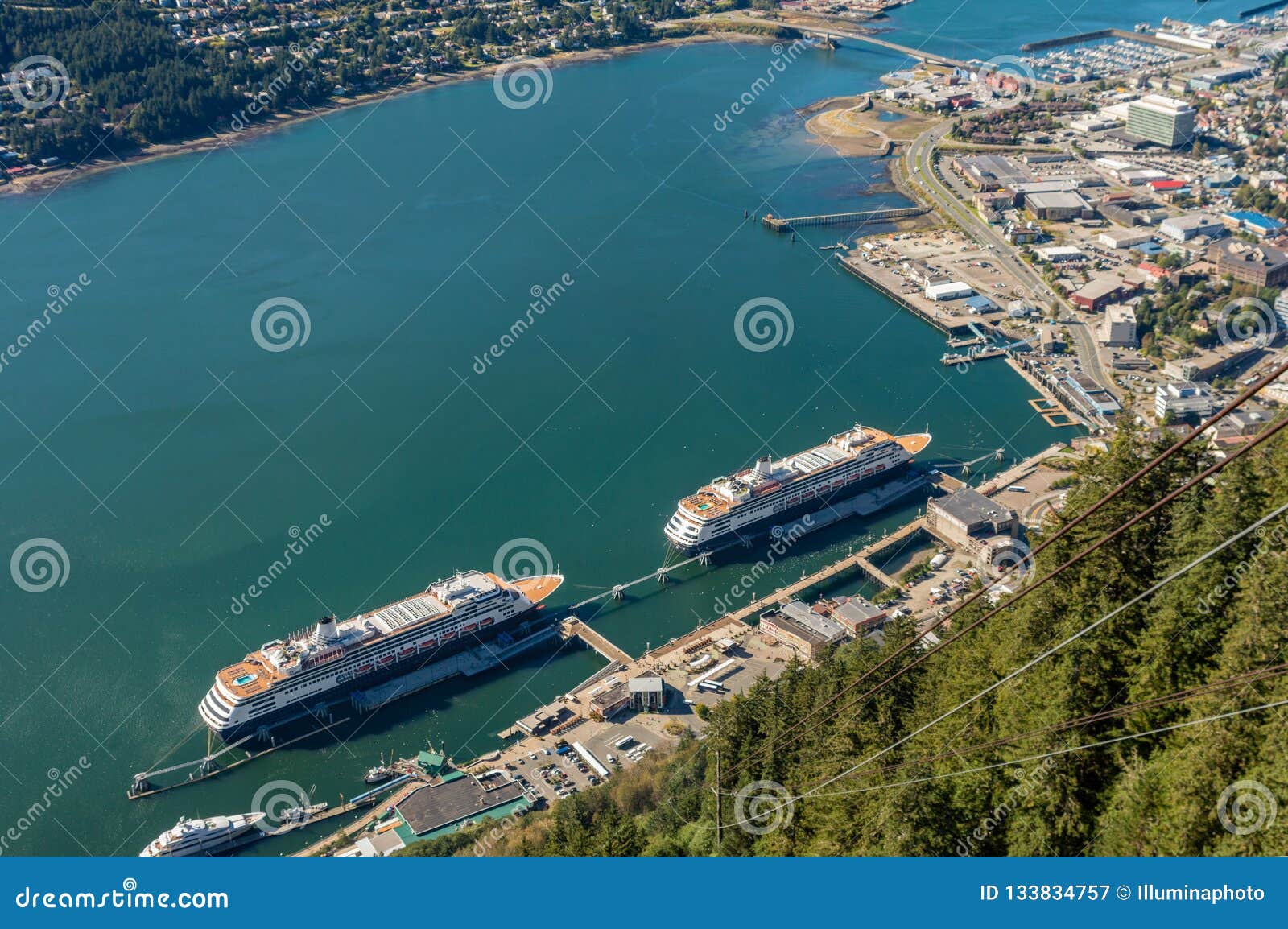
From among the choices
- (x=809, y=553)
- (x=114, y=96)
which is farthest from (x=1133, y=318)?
(x=114, y=96)

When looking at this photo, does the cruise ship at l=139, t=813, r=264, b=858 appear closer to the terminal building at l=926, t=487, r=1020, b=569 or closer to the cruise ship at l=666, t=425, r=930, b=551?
the cruise ship at l=666, t=425, r=930, b=551

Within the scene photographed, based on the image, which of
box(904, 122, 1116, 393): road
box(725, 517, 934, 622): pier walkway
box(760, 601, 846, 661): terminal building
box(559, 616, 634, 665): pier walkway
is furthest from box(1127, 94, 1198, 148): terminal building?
box(559, 616, 634, 665): pier walkway

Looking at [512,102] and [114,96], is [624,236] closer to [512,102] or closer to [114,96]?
[512,102]

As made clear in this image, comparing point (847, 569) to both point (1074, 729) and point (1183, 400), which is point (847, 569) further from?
point (1074, 729)

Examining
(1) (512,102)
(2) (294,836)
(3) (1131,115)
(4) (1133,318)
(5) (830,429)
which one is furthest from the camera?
(1) (512,102)

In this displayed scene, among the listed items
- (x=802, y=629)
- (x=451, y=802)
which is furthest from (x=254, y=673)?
(x=802, y=629)

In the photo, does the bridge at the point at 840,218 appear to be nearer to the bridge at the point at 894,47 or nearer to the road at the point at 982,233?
the road at the point at 982,233
